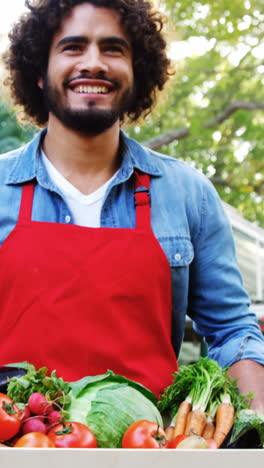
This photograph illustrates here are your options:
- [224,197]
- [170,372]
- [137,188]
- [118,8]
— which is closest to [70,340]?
[170,372]

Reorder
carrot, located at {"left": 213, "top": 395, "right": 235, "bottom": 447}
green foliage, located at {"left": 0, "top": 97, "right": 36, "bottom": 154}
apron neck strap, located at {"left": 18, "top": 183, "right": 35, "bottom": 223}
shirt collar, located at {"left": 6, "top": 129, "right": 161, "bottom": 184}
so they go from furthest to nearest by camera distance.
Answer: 1. green foliage, located at {"left": 0, "top": 97, "right": 36, "bottom": 154}
2. shirt collar, located at {"left": 6, "top": 129, "right": 161, "bottom": 184}
3. apron neck strap, located at {"left": 18, "top": 183, "right": 35, "bottom": 223}
4. carrot, located at {"left": 213, "top": 395, "right": 235, "bottom": 447}

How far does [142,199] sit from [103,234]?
0.27m

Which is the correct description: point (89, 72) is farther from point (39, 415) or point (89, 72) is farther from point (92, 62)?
point (39, 415)

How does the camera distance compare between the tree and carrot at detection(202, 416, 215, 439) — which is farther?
the tree

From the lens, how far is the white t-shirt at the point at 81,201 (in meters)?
2.44

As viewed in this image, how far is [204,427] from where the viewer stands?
6.29 feet

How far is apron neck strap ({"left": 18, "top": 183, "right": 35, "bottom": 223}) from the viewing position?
2363mm

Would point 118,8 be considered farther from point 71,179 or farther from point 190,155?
point 190,155

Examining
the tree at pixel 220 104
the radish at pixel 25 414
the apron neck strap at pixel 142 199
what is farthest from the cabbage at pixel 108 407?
the tree at pixel 220 104

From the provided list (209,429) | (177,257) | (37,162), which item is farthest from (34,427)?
(37,162)

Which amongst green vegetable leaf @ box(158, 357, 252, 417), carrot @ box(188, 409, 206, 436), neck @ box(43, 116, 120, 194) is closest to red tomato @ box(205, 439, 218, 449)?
carrot @ box(188, 409, 206, 436)

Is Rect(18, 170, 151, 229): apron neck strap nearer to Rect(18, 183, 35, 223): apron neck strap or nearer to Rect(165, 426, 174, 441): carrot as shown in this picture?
Rect(18, 183, 35, 223): apron neck strap

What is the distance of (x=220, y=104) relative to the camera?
1184 cm

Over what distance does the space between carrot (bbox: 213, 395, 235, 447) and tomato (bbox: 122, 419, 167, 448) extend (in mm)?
187
